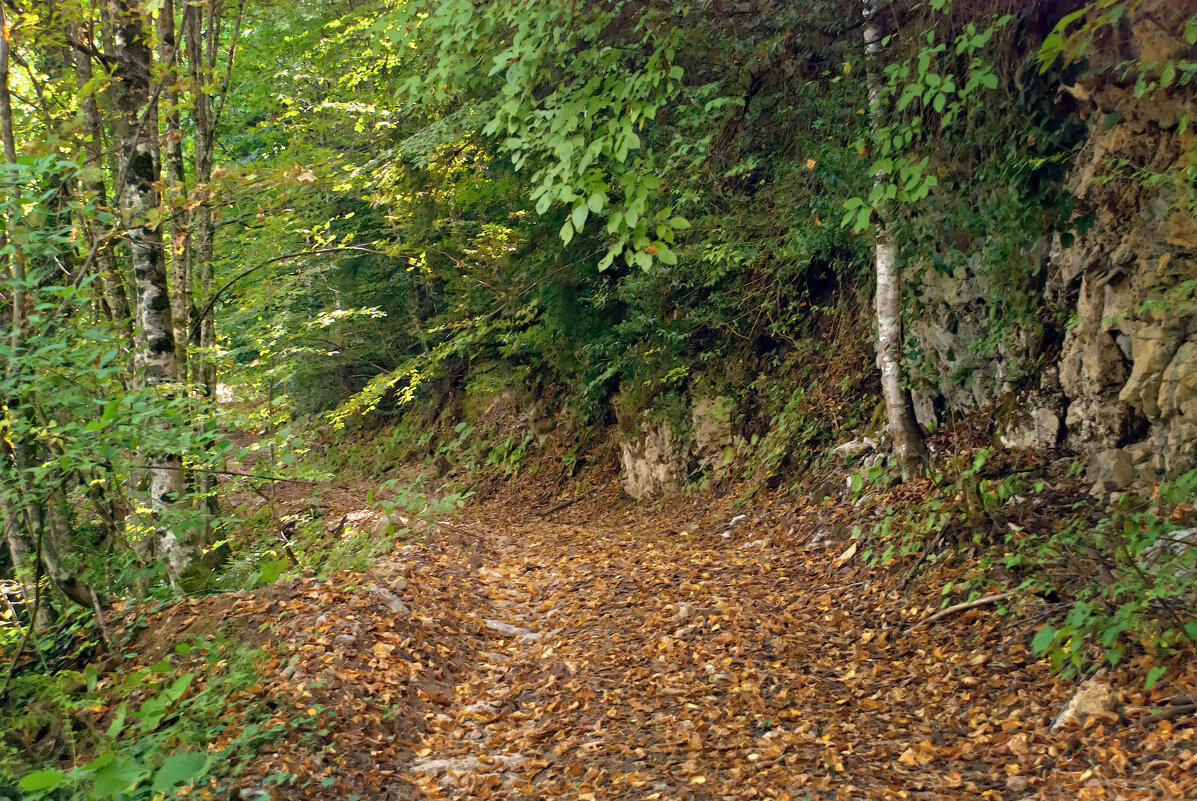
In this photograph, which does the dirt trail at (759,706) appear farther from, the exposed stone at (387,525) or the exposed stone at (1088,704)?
the exposed stone at (387,525)

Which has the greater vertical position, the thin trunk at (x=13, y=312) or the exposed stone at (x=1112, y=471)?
the thin trunk at (x=13, y=312)

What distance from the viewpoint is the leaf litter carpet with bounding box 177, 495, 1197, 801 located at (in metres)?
4.05

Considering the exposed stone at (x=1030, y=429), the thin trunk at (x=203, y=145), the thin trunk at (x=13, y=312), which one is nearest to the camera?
the thin trunk at (x=13, y=312)

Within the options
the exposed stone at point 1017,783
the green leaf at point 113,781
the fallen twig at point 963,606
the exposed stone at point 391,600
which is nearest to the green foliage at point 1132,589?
the fallen twig at point 963,606

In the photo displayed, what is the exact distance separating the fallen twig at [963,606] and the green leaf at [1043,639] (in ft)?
2.83

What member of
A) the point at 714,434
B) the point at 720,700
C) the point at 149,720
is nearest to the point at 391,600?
the point at 720,700

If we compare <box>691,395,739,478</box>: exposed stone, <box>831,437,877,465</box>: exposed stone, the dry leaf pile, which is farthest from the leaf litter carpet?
<box>691,395,739,478</box>: exposed stone

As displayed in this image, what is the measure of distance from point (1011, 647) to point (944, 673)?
A: 0.44m

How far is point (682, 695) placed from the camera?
539 centimetres

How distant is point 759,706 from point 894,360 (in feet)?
13.3

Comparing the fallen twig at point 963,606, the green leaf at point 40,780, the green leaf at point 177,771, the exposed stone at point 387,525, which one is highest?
the green leaf at point 40,780

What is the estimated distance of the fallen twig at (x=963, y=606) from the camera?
547 cm

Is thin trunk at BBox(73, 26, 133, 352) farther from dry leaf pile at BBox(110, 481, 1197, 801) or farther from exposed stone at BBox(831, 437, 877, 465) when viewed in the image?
exposed stone at BBox(831, 437, 877, 465)

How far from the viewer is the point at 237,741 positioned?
14.3 feet
